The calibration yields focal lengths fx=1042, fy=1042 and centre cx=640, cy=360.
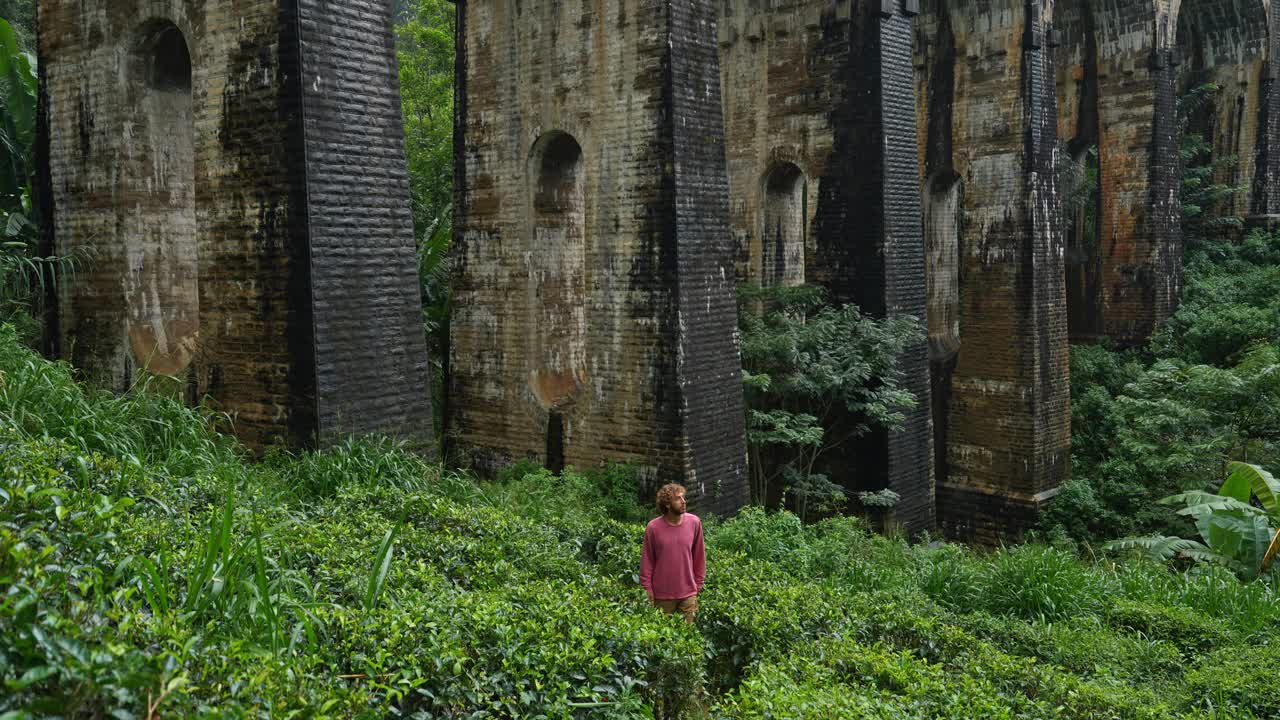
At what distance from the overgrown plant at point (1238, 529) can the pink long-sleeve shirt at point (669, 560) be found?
19.9 ft

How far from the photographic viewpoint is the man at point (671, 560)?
561 cm

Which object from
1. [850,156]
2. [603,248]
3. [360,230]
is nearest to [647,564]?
[360,230]

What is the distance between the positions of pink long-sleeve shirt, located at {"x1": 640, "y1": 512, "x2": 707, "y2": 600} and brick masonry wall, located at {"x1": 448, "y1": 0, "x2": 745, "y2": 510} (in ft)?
13.3

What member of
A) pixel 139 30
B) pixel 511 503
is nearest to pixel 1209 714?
pixel 511 503

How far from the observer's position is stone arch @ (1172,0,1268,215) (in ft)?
71.2

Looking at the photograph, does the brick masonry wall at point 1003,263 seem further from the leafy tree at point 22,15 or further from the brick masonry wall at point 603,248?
the leafy tree at point 22,15

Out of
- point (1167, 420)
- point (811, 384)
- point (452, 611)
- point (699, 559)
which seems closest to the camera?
point (452, 611)

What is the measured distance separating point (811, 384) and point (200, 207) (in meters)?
6.69

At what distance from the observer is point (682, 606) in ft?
18.5

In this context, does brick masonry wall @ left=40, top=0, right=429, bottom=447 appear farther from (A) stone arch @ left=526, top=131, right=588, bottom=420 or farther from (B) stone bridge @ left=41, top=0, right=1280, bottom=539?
(A) stone arch @ left=526, top=131, right=588, bottom=420

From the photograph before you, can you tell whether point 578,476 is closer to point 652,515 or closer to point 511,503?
point 652,515

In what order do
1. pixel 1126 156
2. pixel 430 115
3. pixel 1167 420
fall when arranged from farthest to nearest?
1. pixel 430 115
2. pixel 1126 156
3. pixel 1167 420

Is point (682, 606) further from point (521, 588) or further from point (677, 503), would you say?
point (521, 588)

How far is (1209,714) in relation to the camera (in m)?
5.37
